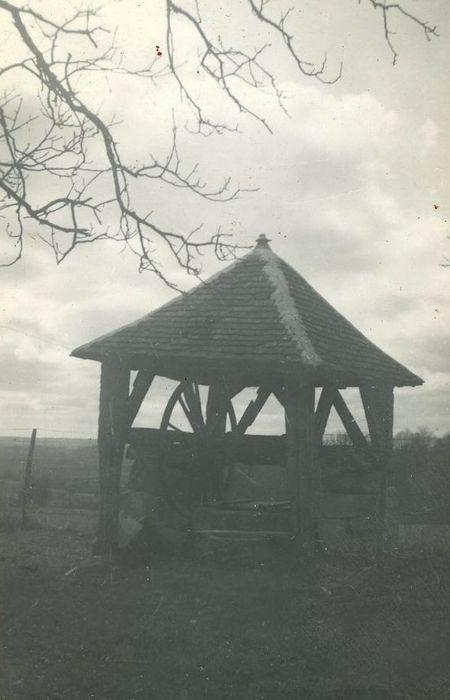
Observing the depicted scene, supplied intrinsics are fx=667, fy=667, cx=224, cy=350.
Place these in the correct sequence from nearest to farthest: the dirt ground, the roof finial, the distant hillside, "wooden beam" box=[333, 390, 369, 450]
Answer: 1. the dirt ground
2. "wooden beam" box=[333, 390, 369, 450]
3. the roof finial
4. the distant hillside

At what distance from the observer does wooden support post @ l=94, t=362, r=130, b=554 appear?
891 cm

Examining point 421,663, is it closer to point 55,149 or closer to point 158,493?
point 55,149

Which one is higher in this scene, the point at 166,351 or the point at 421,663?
the point at 166,351

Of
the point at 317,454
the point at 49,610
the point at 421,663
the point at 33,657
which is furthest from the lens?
the point at 317,454

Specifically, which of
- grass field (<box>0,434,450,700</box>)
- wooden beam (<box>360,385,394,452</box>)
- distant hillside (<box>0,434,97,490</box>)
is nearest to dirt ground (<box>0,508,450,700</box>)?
grass field (<box>0,434,450,700</box>)

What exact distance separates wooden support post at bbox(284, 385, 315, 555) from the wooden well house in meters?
0.01

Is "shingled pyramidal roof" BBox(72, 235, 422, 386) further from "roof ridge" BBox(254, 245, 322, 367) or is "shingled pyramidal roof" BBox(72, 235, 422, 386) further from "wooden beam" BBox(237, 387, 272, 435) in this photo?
"wooden beam" BBox(237, 387, 272, 435)

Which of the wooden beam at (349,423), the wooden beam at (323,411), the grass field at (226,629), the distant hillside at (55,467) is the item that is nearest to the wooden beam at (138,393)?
the grass field at (226,629)

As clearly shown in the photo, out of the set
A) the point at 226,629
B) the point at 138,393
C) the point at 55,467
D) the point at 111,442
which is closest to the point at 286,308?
the point at 138,393

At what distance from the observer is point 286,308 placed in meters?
9.45

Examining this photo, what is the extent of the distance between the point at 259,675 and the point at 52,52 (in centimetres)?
447

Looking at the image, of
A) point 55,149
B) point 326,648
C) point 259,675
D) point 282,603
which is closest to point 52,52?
point 55,149

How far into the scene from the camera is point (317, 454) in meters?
8.71

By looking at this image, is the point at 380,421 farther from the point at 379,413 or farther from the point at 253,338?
the point at 253,338
